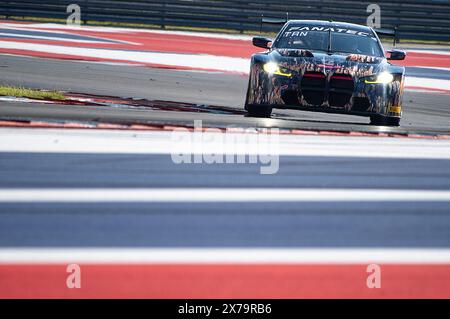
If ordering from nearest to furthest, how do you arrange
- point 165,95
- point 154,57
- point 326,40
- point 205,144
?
point 205,144, point 326,40, point 165,95, point 154,57

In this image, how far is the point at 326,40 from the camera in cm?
990

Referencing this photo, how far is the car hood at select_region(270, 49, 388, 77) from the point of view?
888 cm

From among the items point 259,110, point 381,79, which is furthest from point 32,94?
point 381,79

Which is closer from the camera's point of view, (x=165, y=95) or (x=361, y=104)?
(x=361, y=104)

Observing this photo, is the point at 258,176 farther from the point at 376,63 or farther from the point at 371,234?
the point at 376,63

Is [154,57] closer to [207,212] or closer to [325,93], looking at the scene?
[325,93]

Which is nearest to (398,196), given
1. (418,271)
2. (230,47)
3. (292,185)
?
(292,185)

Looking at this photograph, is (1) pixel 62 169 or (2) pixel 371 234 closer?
(2) pixel 371 234

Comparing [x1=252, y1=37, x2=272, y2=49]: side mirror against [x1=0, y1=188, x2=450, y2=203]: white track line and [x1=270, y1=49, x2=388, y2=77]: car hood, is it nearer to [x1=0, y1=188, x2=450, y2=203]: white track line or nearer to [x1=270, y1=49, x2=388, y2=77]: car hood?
[x1=270, y1=49, x2=388, y2=77]: car hood

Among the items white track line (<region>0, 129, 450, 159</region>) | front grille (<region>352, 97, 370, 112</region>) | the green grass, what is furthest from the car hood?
the green grass

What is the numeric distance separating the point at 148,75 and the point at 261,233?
964cm

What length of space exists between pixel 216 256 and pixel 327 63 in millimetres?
4972
